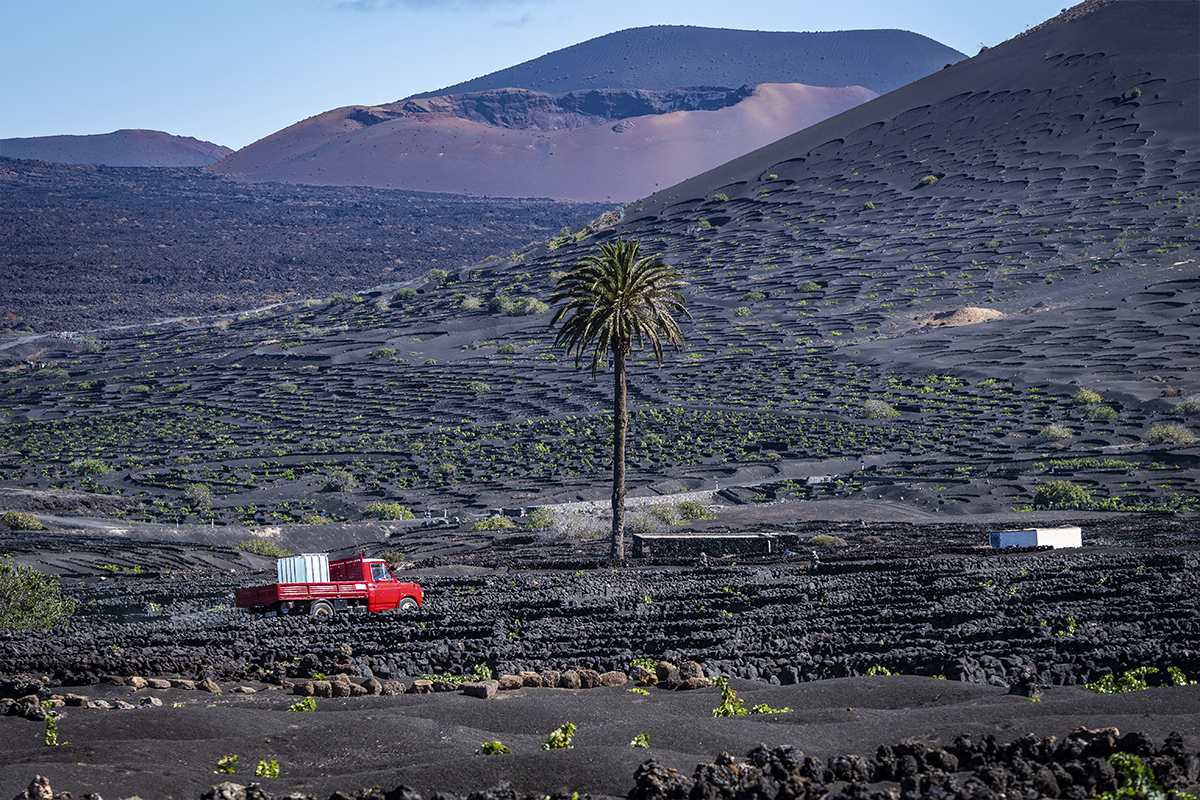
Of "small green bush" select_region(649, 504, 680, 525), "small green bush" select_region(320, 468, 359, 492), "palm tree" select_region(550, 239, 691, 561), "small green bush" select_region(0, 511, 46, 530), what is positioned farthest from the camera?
"small green bush" select_region(320, 468, 359, 492)

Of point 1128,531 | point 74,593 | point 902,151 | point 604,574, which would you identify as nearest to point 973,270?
point 902,151

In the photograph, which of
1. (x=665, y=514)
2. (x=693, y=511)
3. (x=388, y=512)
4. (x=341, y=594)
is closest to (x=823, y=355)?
(x=693, y=511)

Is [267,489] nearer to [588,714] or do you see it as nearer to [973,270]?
[588,714]

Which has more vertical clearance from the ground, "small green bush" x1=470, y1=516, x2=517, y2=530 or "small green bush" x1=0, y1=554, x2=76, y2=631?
"small green bush" x1=0, y1=554, x2=76, y2=631

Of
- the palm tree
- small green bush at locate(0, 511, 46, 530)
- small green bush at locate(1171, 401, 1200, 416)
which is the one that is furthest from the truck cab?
small green bush at locate(1171, 401, 1200, 416)

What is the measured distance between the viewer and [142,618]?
1140 inches

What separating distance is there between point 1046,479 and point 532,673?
170 feet

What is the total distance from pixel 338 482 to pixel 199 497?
8.46 meters

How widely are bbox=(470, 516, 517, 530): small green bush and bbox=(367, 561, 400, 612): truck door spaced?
27.9 metres

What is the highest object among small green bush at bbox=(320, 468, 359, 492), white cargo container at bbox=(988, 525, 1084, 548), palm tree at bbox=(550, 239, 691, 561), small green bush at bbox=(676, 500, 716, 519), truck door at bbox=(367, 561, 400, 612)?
palm tree at bbox=(550, 239, 691, 561)

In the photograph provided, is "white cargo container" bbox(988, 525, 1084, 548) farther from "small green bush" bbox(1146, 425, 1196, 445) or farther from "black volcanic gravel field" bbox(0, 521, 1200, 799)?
"small green bush" bbox(1146, 425, 1196, 445)

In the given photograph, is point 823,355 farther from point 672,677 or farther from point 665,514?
point 672,677

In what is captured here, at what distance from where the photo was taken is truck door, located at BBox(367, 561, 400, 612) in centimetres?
2697

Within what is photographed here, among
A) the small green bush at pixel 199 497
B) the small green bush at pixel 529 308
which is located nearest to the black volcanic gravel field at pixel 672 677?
the small green bush at pixel 199 497
